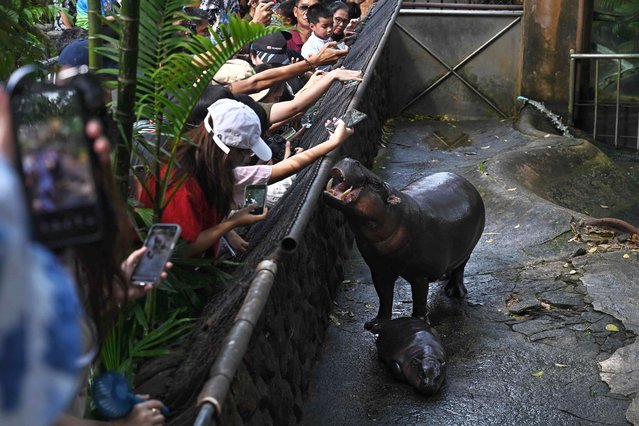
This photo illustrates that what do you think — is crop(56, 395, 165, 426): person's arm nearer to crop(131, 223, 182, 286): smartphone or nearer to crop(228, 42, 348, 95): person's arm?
crop(131, 223, 182, 286): smartphone

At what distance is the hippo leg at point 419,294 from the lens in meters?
5.66

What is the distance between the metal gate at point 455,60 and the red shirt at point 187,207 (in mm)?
8313

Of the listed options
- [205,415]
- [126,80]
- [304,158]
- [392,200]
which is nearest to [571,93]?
[392,200]

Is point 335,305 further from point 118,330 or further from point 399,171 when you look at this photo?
point 399,171

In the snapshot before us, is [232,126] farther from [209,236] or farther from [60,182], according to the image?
[60,182]

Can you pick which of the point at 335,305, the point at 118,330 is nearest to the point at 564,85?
the point at 335,305

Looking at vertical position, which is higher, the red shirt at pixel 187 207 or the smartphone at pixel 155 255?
the smartphone at pixel 155 255

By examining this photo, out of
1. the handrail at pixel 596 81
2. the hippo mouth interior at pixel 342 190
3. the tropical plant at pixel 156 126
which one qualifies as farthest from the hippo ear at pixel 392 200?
the handrail at pixel 596 81

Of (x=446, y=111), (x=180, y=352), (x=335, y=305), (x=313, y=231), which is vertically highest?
(x=180, y=352)

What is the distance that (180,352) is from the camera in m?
3.43

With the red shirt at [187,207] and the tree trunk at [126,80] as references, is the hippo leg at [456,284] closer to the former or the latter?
the red shirt at [187,207]

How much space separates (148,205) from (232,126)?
0.49 m

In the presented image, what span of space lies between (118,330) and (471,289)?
345 centimetres

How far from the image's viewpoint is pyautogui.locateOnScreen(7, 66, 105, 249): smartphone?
1402 millimetres
